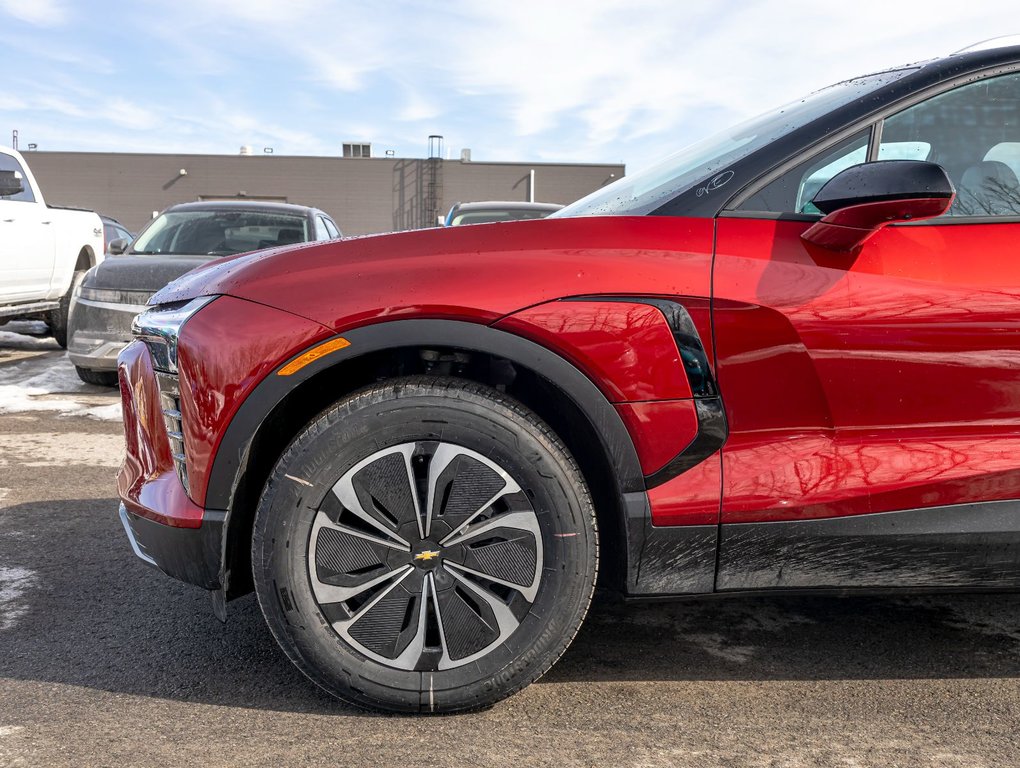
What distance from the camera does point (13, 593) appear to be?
2971mm

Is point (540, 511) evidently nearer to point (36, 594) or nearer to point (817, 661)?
point (817, 661)

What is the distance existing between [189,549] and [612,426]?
1.07 metres

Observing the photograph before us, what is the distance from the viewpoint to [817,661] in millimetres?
2506

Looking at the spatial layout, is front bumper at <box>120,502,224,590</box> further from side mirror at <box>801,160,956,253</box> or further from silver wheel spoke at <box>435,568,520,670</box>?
side mirror at <box>801,160,956,253</box>

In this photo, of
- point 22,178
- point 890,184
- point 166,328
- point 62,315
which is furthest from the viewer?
point 62,315

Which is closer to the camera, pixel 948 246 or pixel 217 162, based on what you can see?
pixel 948 246

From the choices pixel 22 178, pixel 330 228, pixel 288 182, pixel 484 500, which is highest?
pixel 288 182

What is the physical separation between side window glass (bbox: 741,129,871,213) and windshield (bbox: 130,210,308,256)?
5.97 metres

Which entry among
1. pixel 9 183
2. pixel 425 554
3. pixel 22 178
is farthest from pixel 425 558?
pixel 22 178

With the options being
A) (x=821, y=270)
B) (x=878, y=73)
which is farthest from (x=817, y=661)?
(x=878, y=73)

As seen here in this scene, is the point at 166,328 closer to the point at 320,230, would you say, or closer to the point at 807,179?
the point at 807,179

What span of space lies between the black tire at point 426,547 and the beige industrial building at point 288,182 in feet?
125

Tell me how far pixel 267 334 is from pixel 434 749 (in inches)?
40.6

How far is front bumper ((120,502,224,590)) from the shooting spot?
7.05ft
